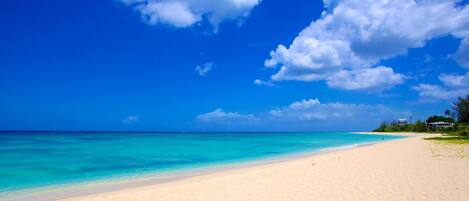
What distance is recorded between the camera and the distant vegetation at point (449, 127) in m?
50.5

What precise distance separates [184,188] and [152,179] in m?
3.86

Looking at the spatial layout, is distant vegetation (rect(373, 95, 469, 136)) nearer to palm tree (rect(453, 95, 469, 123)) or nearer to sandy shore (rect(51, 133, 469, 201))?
palm tree (rect(453, 95, 469, 123))

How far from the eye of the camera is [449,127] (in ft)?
234

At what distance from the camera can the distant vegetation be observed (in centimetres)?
5046

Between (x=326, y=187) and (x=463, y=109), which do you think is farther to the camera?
(x=463, y=109)

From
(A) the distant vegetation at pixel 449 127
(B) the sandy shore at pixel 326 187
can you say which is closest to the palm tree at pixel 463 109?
(A) the distant vegetation at pixel 449 127

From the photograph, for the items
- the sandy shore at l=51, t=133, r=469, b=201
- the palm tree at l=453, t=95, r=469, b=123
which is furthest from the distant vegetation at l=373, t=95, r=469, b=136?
the sandy shore at l=51, t=133, r=469, b=201

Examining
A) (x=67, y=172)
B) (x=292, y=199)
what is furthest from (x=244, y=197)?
(x=67, y=172)

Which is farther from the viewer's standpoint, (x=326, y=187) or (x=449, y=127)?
(x=449, y=127)

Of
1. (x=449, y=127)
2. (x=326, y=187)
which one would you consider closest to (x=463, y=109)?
(x=449, y=127)

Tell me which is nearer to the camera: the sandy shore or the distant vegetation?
the sandy shore

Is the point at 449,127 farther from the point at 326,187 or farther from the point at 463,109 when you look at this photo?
the point at 326,187

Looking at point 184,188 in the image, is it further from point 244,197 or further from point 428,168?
point 428,168

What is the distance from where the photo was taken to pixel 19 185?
1130 cm
